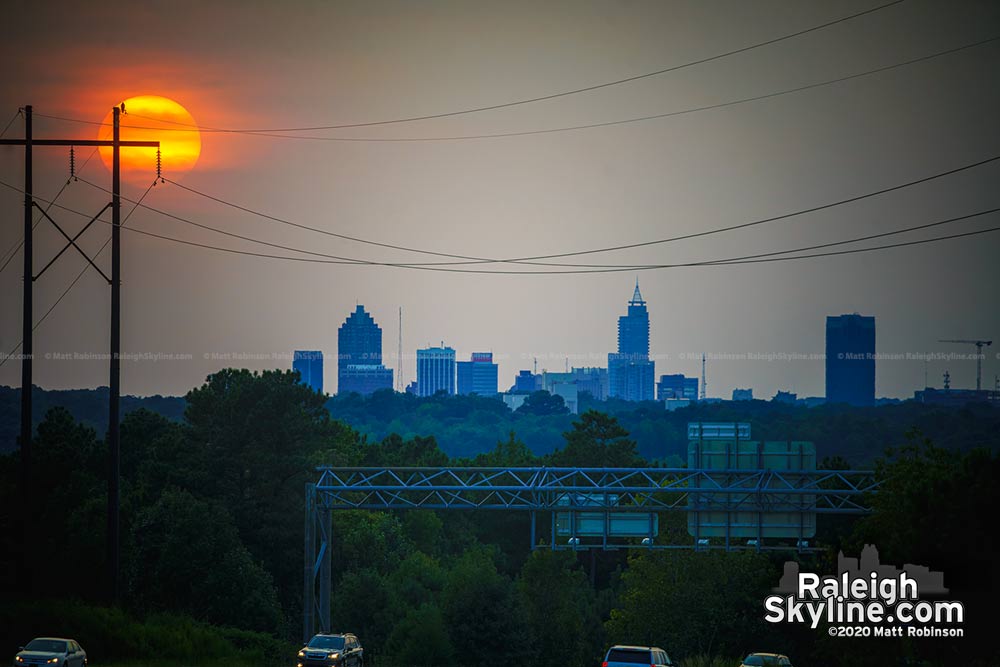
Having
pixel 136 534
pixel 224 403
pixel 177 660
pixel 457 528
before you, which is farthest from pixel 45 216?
pixel 457 528

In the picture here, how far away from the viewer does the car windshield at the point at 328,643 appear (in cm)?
4659

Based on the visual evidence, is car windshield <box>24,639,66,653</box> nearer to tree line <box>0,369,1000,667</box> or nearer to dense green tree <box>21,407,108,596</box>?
tree line <box>0,369,1000,667</box>

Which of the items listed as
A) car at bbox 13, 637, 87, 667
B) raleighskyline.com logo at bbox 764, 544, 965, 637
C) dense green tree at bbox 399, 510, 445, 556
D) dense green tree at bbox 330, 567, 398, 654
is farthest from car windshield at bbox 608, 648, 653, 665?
dense green tree at bbox 399, 510, 445, 556

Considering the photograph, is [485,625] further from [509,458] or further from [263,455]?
[509,458]

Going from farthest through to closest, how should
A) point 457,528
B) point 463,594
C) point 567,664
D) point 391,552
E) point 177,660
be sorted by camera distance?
point 457,528 < point 391,552 < point 567,664 < point 463,594 < point 177,660

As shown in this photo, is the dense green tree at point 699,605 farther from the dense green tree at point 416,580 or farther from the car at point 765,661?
the car at point 765,661

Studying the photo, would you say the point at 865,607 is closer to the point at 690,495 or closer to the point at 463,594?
the point at 690,495

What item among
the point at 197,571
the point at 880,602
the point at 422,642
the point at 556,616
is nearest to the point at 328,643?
the point at 880,602

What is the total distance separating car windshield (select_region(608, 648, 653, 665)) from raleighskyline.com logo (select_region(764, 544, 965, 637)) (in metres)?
8.01

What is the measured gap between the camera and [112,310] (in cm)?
4503

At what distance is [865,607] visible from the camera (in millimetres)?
43406

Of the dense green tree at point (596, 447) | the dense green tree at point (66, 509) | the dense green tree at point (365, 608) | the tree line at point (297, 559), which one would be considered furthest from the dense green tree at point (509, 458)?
the dense green tree at point (66, 509)

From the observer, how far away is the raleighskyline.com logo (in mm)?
40625

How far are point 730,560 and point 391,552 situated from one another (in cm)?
2767
